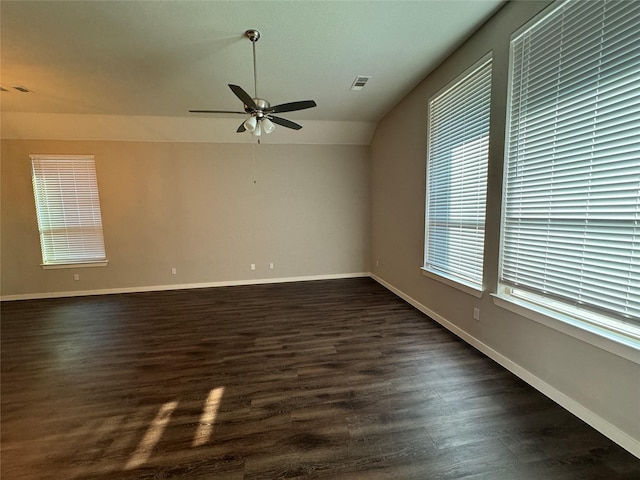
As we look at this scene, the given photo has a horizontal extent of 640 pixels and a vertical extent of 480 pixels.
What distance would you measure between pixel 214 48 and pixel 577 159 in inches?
135

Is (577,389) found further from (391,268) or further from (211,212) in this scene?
(211,212)

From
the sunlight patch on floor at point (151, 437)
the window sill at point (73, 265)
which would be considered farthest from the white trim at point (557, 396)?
the window sill at point (73, 265)

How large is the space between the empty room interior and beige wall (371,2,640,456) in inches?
0.9

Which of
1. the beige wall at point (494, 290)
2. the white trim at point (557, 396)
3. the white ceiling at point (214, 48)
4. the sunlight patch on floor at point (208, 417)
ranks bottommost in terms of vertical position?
the sunlight patch on floor at point (208, 417)

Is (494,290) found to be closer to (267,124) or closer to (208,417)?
(208,417)

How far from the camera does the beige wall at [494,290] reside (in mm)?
1578

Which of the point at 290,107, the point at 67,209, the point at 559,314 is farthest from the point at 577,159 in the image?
the point at 67,209

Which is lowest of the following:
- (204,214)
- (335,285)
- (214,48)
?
(335,285)

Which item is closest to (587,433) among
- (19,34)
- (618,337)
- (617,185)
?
(618,337)

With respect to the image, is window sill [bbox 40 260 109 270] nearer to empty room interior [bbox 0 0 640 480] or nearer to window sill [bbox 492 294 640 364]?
empty room interior [bbox 0 0 640 480]

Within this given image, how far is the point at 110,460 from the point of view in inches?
59.5

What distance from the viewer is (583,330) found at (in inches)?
66.6

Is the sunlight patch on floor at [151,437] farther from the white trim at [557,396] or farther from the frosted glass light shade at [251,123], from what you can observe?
the white trim at [557,396]

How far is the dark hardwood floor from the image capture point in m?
1.46
